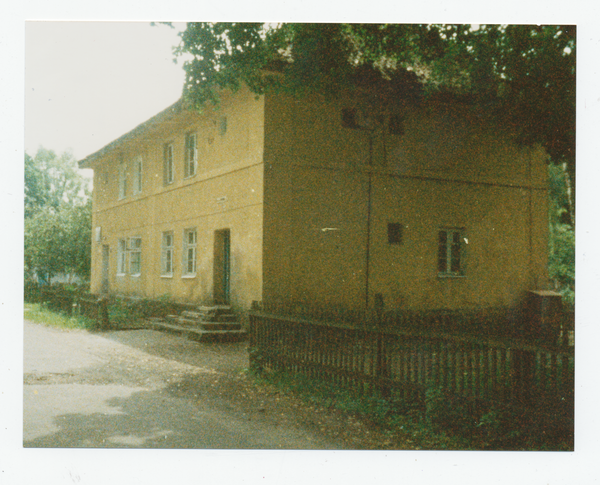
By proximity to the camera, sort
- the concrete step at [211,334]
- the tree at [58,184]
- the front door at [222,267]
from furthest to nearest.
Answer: the tree at [58,184] → the front door at [222,267] → the concrete step at [211,334]

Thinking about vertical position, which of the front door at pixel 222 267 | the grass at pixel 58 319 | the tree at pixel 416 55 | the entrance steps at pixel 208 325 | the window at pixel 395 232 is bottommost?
the grass at pixel 58 319

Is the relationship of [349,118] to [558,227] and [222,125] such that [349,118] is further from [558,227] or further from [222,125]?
[558,227]

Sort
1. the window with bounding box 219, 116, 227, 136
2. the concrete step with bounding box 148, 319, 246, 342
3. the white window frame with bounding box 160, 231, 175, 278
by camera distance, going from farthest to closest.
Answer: the white window frame with bounding box 160, 231, 175, 278 → the window with bounding box 219, 116, 227, 136 → the concrete step with bounding box 148, 319, 246, 342

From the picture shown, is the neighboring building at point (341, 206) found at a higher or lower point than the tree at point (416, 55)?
lower

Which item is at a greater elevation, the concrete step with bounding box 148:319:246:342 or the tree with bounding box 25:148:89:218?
the tree with bounding box 25:148:89:218

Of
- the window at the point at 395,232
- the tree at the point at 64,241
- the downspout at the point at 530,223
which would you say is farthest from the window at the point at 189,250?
the downspout at the point at 530,223

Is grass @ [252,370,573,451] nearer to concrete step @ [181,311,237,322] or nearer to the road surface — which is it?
the road surface

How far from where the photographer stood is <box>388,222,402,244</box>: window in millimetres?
13305

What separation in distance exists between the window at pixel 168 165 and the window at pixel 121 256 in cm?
300

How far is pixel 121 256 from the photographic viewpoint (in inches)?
720

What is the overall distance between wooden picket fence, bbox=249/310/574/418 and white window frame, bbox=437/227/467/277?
24.8 feet

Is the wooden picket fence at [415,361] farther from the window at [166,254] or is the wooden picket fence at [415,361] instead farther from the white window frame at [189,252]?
the window at [166,254]

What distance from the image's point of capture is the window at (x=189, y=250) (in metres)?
15.1

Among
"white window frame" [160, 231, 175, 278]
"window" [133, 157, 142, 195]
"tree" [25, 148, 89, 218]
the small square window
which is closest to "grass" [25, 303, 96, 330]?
"white window frame" [160, 231, 175, 278]
